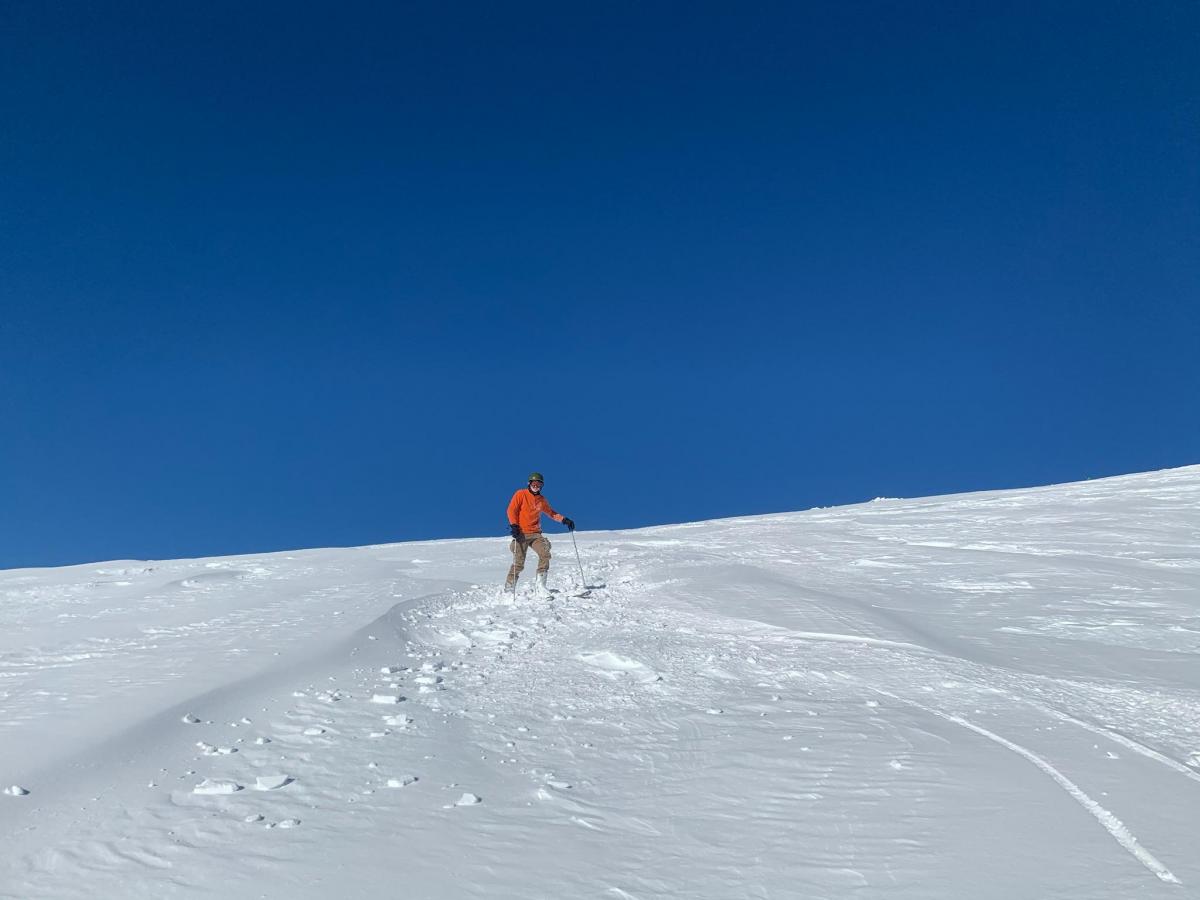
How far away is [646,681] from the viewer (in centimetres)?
871

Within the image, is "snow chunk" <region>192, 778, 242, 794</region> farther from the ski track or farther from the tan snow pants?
the tan snow pants

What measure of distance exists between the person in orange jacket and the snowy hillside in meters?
1.10

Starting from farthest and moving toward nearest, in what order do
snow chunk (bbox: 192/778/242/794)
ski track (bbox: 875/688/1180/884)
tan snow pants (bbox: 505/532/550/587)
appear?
tan snow pants (bbox: 505/532/550/587) < snow chunk (bbox: 192/778/242/794) < ski track (bbox: 875/688/1180/884)

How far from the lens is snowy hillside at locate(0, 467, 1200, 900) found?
14.9 ft

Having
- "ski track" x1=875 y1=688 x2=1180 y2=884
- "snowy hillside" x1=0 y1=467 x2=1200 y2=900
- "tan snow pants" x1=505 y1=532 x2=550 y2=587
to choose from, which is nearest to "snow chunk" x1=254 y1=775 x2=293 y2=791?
"snowy hillside" x1=0 y1=467 x2=1200 y2=900

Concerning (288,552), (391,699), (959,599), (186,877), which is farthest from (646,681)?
(288,552)

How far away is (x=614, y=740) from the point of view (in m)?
6.83

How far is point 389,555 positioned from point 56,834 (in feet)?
51.5

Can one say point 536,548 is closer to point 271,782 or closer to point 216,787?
point 271,782

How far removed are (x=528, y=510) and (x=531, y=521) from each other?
0.69 ft

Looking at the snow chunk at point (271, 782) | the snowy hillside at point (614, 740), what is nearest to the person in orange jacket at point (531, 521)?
the snowy hillside at point (614, 740)

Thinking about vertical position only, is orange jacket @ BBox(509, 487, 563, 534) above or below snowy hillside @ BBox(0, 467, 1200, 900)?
above

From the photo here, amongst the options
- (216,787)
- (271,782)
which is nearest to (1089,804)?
(271,782)

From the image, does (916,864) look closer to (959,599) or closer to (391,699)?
(391,699)
